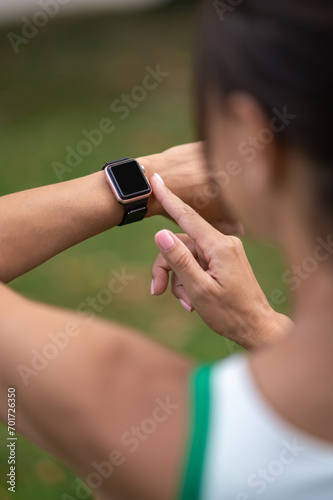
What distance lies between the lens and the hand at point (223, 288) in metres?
1.59

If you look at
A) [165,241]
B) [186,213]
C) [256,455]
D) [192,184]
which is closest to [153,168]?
[192,184]

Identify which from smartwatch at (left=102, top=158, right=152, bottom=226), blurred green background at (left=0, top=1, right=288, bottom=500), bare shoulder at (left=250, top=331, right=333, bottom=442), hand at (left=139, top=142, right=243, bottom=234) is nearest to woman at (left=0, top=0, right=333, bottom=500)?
bare shoulder at (left=250, top=331, right=333, bottom=442)

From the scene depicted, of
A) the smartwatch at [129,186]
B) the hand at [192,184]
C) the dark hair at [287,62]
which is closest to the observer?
the dark hair at [287,62]

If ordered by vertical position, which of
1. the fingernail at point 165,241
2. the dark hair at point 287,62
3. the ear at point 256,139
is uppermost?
the dark hair at point 287,62

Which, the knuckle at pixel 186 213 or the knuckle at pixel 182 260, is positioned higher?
the knuckle at pixel 186 213

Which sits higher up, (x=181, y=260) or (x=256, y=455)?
(x=256, y=455)

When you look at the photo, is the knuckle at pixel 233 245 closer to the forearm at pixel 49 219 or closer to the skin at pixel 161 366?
the forearm at pixel 49 219

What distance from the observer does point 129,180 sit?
1776 millimetres

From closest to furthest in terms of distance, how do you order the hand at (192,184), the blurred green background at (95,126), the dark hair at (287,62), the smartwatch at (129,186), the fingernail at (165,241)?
1. the dark hair at (287,62)
2. the fingernail at (165,241)
3. the smartwatch at (129,186)
4. the hand at (192,184)
5. the blurred green background at (95,126)

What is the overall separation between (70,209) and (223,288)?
0.41m

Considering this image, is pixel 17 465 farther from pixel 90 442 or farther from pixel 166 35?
pixel 166 35

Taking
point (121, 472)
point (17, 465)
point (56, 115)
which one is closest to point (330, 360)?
point (121, 472)

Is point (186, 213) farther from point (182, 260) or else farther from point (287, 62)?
point (287, 62)

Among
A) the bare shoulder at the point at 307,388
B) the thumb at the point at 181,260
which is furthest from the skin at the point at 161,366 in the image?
the thumb at the point at 181,260
